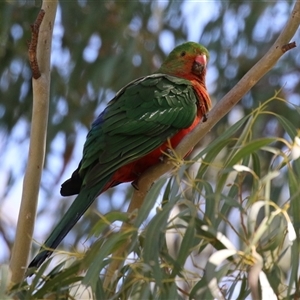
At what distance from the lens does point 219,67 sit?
5.25 meters

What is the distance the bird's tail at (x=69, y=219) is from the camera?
255 centimetres

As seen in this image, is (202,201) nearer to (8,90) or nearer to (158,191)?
(158,191)

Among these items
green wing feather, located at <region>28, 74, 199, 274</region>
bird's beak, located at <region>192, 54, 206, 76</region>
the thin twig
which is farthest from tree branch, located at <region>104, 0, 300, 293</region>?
bird's beak, located at <region>192, 54, 206, 76</region>

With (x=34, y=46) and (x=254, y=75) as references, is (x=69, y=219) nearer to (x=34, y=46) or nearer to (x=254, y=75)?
(x=34, y=46)

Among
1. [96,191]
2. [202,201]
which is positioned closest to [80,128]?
[96,191]

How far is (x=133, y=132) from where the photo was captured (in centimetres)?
320

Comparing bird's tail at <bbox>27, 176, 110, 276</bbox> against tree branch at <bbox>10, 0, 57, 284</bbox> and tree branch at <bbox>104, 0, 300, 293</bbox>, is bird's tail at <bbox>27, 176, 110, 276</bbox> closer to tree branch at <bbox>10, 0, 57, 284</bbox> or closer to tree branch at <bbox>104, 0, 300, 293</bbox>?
tree branch at <bbox>10, 0, 57, 284</bbox>

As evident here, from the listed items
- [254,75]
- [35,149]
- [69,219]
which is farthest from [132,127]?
[254,75]

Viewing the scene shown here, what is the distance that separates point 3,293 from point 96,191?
105cm

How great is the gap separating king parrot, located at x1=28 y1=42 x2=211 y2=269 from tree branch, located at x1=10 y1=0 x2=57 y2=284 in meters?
0.26

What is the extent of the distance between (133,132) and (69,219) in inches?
21.4

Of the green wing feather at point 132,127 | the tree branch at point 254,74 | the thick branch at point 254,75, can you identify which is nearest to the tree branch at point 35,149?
the green wing feather at point 132,127

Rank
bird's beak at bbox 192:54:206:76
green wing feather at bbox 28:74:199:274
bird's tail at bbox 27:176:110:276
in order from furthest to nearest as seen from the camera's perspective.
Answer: bird's beak at bbox 192:54:206:76 < green wing feather at bbox 28:74:199:274 < bird's tail at bbox 27:176:110:276

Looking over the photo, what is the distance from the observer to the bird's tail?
8.36 ft
